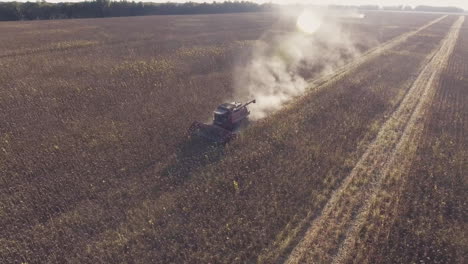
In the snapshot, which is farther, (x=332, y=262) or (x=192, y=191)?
(x=192, y=191)

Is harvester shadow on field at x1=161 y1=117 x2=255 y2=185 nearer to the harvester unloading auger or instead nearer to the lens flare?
the harvester unloading auger

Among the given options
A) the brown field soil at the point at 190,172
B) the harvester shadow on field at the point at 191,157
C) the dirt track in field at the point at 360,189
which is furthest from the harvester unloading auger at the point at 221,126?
the dirt track in field at the point at 360,189

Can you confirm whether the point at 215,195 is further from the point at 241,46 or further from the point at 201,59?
the point at 241,46

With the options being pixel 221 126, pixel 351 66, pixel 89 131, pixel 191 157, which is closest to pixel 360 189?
pixel 221 126

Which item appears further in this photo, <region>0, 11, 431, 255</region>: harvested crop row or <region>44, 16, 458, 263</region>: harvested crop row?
<region>0, 11, 431, 255</region>: harvested crop row

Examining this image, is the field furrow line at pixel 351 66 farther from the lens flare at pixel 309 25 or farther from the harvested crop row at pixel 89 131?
the lens flare at pixel 309 25

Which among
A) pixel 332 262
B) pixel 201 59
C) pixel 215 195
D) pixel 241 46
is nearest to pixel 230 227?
pixel 215 195

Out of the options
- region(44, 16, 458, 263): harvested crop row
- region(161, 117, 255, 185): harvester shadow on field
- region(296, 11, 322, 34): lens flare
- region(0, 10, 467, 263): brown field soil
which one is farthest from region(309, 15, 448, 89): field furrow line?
region(296, 11, 322, 34): lens flare
